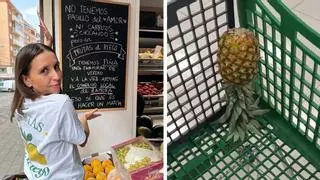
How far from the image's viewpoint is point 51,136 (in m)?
1.31

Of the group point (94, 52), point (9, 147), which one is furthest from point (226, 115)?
point (9, 147)

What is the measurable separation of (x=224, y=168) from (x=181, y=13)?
41 centimetres

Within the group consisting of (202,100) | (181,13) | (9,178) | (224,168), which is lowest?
(9,178)

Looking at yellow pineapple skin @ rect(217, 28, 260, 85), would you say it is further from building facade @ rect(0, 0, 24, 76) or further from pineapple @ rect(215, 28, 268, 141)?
building facade @ rect(0, 0, 24, 76)

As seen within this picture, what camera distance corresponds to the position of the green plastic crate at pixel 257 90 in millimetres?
872

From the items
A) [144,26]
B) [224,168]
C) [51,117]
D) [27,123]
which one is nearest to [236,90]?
[224,168]

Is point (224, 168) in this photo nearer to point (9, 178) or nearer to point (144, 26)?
point (9, 178)

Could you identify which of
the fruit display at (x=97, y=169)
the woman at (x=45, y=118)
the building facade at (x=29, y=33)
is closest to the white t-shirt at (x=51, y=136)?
the woman at (x=45, y=118)

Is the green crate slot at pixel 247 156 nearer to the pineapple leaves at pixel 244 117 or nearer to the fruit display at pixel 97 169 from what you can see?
the pineapple leaves at pixel 244 117

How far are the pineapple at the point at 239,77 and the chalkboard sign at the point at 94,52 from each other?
5.35 ft

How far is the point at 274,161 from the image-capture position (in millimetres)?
1014

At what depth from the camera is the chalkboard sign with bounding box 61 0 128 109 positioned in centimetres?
237

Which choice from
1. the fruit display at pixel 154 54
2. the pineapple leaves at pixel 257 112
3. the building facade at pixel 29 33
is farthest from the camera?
the fruit display at pixel 154 54

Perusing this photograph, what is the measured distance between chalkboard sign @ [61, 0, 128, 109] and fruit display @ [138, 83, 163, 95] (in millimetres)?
959
